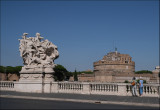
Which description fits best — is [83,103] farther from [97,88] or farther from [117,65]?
[117,65]

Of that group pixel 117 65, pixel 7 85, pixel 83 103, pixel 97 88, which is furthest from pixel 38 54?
pixel 117 65

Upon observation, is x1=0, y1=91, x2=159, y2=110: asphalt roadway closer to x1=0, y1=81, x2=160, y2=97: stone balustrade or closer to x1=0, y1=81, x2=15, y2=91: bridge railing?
x1=0, y1=81, x2=160, y2=97: stone balustrade

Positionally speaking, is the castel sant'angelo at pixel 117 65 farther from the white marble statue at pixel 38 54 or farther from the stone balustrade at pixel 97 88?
the stone balustrade at pixel 97 88

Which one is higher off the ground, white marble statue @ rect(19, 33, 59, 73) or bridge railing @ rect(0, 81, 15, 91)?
white marble statue @ rect(19, 33, 59, 73)

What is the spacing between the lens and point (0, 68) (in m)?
65.2

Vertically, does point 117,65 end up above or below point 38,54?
above

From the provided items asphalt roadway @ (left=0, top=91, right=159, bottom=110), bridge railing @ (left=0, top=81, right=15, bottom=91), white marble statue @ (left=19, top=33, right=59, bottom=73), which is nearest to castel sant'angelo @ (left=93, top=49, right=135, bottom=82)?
bridge railing @ (left=0, top=81, right=15, bottom=91)

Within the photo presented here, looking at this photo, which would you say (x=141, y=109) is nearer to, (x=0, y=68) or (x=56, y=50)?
(x=56, y=50)

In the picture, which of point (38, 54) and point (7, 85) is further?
point (7, 85)

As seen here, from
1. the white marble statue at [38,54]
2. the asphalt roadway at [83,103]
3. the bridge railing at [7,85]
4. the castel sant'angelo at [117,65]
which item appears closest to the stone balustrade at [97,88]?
the bridge railing at [7,85]

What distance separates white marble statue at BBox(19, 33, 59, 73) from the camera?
1764 cm

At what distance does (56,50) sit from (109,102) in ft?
27.5

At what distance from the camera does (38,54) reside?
17906 mm

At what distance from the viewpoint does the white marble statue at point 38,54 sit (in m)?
17.6
